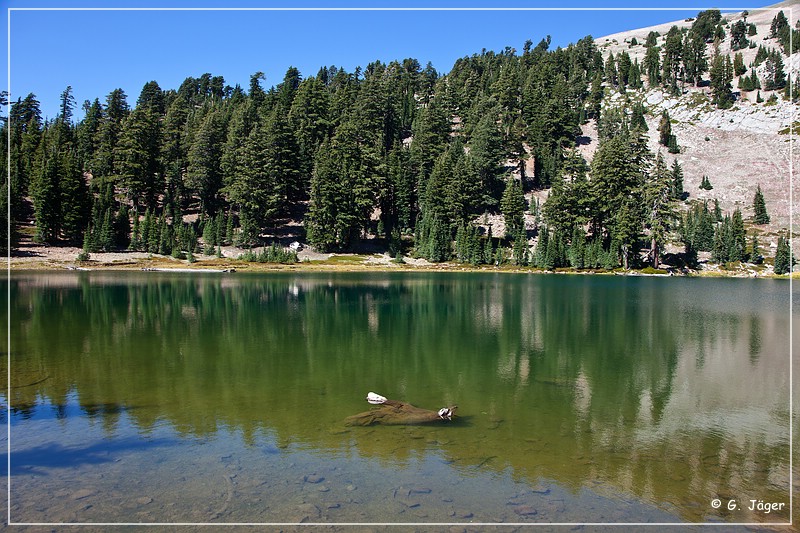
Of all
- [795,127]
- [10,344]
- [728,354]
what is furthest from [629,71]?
[10,344]

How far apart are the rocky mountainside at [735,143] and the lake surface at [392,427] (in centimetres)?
9064

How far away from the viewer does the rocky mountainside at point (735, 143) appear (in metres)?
114

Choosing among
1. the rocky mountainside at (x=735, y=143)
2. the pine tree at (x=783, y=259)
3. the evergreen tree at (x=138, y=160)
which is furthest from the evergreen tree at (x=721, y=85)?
the evergreen tree at (x=138, y=160)

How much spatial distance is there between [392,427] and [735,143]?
496 feet

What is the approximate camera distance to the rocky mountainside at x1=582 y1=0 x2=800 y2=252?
113812mm

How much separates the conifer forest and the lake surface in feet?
179

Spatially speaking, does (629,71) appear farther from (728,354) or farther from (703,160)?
(728,354)

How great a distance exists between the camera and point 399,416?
14258 millimetres

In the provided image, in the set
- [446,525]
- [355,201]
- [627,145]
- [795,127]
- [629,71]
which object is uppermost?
[629,71]

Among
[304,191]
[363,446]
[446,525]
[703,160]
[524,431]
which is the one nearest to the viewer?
[446,525]

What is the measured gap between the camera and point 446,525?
9000 mm

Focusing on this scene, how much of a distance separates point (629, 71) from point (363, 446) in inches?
7169

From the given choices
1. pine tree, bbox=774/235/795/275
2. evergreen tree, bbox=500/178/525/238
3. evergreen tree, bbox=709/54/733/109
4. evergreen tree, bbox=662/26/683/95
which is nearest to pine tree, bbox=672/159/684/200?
pine tree, bbox=774/235/795/275

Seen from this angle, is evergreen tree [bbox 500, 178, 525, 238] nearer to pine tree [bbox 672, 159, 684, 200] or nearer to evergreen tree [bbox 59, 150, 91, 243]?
pine tree [bbox 672, 159, 684, 200]
